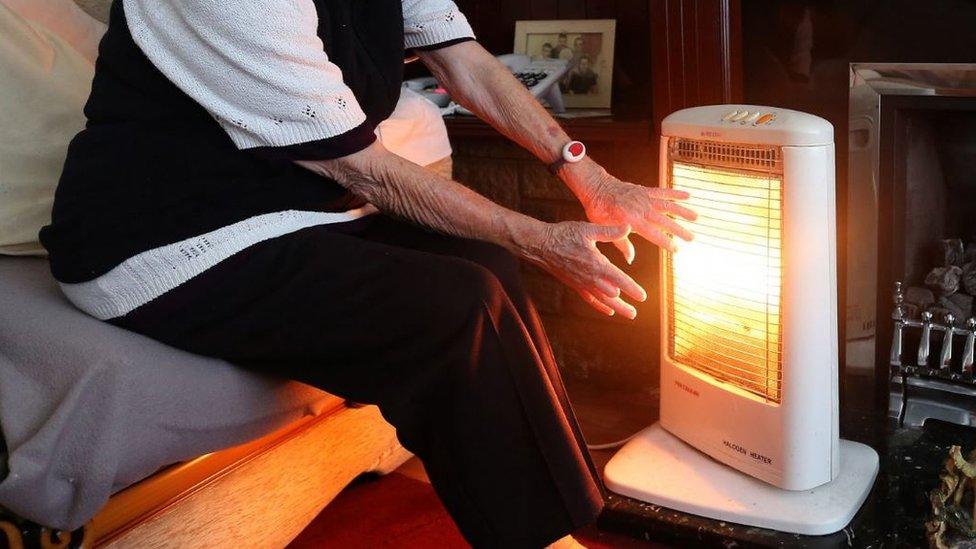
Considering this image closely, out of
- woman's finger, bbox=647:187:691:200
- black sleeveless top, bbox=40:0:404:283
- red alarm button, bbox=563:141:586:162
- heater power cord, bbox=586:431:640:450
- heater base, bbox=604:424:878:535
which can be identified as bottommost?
heater power cord, bbox=586:431:640:450

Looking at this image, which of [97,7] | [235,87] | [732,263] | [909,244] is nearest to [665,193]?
[732,263]

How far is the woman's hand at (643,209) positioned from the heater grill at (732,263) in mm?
68

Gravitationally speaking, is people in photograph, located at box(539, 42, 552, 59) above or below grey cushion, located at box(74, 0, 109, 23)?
below

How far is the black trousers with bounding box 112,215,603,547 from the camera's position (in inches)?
42.4

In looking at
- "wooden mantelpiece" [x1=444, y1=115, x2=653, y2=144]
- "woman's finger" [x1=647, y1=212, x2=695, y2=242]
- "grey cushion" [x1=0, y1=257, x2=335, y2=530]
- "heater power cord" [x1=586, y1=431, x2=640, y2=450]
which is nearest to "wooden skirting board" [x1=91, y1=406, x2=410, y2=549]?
"grey cushion" [x1=0, y1=257, x2=335, y2=530]

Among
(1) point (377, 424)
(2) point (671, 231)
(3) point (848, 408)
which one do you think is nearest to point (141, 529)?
(1) point (377, 424)

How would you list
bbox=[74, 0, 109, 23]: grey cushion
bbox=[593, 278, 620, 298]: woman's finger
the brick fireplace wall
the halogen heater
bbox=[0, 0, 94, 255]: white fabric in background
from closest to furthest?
bbox=[593, 278, 620, 298]: woman's finger < the halogen heater < bbox=[0, 0, 94, 255]: white fabric in background < bbox=[74, 0, 109, 23]: grey cushion < the brick fireplace wall

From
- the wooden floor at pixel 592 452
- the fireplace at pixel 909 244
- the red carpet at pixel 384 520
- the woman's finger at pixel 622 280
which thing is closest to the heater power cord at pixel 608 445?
the wooden floor at pixel 592 452

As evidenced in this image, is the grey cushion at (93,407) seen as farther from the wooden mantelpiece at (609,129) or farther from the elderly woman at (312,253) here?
the wooden mantelpiece at (609,129)

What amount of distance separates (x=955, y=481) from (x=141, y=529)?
100cm

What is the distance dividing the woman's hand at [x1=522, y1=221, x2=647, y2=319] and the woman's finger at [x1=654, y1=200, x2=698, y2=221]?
0.43 feet

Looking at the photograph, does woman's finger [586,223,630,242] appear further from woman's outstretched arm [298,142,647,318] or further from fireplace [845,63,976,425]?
fireplace [845,63,976,425]

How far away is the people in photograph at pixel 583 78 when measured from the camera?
2057 millimetres

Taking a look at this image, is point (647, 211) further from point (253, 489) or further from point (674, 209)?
point (253, 489)
